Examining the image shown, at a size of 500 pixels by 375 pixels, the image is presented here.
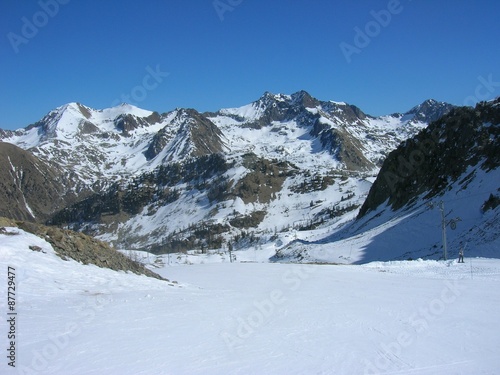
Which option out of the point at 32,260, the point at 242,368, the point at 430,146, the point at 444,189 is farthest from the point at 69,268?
the point at 430,146

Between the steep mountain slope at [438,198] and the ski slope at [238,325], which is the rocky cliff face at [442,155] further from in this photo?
the ski slope at [238,325]

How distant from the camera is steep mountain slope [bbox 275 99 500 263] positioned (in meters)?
46.5

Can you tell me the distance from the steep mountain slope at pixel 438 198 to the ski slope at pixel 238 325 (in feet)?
94.5

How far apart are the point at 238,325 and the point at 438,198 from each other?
195ft

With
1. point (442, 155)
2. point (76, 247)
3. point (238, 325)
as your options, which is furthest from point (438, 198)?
point (238, 325)

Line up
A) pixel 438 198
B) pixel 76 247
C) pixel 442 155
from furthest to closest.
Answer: pixel 442 155, pixel 438 198, pixel 76 247

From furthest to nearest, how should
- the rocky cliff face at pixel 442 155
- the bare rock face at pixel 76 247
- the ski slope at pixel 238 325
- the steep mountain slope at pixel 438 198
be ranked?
the rocky cliff face at pixel 442 155
the steep mountain slope at pixel 438 198
the bare rock face at pixel 76 247
the ski slope at pixel 238 325

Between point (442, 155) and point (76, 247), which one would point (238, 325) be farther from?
point (442, 155)

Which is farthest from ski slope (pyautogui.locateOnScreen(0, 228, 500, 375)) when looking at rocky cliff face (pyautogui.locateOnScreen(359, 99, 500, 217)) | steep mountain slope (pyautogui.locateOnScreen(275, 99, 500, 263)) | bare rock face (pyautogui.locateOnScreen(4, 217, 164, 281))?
rocky cliff face (pyautogui.locateOnScreen(359, 99, 500, 217))

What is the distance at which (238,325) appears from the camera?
38.9 feet

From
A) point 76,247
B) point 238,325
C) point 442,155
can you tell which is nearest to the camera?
point 238,325

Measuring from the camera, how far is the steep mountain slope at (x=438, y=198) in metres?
46.5

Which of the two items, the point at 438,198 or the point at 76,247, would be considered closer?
the point at 76,247

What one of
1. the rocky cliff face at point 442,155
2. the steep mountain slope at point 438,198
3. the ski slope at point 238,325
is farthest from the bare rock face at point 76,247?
the rocky cliff face at point 442,155
